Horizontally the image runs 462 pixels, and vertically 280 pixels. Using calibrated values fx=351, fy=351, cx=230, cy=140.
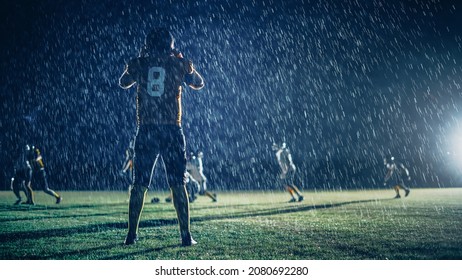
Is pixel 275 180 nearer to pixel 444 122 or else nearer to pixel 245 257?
pixel 444 122

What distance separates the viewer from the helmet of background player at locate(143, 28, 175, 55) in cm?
405

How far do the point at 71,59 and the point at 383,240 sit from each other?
22862mm

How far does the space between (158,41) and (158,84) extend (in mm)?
524

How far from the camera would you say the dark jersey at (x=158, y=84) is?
3947 mm

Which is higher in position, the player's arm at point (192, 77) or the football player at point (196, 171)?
the player's arm at point (192, 77)

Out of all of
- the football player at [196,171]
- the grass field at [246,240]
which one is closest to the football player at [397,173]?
the football player at [196,171]

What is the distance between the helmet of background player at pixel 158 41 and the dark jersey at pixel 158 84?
0.30ft

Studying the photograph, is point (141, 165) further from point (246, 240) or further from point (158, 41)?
point (246, 240)

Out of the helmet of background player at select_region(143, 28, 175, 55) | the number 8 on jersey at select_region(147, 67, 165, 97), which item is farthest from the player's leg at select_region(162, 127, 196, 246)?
the helmet of background player at select_region(143, 28, 175, 55)

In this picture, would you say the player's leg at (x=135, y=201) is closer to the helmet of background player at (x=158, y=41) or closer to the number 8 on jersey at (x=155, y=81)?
the number 8 on jersey at (x=155, y=81)

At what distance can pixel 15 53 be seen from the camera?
773 inches

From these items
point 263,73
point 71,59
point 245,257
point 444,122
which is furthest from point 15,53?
point 444,122

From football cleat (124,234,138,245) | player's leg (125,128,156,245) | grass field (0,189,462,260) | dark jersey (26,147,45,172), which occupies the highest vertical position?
dark jersey (26,147,45,172)

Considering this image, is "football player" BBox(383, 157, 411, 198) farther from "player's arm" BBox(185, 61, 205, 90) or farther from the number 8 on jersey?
the number 8 on jersey
